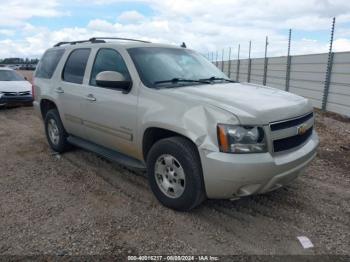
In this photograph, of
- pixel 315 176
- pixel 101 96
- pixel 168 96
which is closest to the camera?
pixel 168 96

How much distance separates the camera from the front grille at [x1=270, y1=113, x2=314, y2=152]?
3.20m

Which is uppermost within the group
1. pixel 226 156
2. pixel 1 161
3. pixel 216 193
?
pixel 226 156

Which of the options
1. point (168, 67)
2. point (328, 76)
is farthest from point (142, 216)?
point (328, 76)

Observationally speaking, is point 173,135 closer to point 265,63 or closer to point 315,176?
point 315,176

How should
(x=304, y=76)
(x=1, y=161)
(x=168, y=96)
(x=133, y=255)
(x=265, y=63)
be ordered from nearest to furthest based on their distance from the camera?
(x=133, y=255)
(x=168, y=96)
(x=1, y=161)
(x=304, y=76)
(x=265, y=63)

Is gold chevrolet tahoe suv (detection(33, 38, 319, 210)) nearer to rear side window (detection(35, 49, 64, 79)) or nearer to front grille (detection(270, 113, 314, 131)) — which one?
→ front grille (detection(270, 113, 314, 131))

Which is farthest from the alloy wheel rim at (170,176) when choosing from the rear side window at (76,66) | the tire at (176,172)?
the rear side window at (76,66)

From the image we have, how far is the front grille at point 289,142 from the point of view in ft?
10.6

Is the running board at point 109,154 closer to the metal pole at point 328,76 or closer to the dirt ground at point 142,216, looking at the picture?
the dirt ground at point 142,216

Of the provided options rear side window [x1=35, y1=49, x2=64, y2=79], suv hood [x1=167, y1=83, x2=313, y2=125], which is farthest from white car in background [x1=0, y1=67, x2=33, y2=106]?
suv hood [x1=167, y1=83, x2=313, y2=125]

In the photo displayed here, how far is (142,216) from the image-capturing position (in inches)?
140

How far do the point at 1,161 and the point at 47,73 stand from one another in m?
1.72

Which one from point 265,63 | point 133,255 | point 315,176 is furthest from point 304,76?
point 133,255

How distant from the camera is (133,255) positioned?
2889 millimetres
